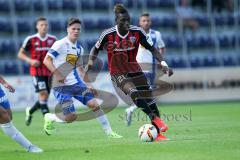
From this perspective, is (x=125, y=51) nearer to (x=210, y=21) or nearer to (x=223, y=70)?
(x=223, y=70)

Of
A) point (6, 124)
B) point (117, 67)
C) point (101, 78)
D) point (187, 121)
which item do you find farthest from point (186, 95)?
point (6, 124)

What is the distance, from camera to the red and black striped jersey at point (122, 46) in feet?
41.1

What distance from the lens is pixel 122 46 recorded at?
12562 mm

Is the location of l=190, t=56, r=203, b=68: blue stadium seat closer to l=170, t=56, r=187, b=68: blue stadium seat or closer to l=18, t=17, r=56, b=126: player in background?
l=170, t=56, r=187, b=68: blue stadium seat

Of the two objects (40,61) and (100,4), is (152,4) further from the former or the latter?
(40,61)

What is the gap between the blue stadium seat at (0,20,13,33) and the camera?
2656 centimetres

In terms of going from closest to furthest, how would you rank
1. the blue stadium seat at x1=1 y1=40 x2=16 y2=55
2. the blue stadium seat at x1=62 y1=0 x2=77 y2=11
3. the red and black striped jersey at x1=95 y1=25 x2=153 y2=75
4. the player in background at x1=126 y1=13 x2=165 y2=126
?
the red and black striped jersey at x1=95 y1=25 x2=153 y2=75 → the player in background at x1=126 y1=13 x2=165 y2=126 → the blue stadium seat at x1=1 y1=40 x2=16 y2=55 → the blue stadium seat at x1=62 y1=0 x2=77 y2=11

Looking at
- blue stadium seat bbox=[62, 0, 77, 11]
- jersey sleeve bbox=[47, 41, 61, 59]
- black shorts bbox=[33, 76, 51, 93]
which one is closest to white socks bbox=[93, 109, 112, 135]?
jersey sleeve bbox=[47, 41, 61, 59]

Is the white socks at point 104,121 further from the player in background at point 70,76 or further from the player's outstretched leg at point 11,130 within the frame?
the player's outstretched leg at point 11,130

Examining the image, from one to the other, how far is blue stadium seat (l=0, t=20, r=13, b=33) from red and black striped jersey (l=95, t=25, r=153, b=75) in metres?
14.4

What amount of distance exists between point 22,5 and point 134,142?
16232 millimetres

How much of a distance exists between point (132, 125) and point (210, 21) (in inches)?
590

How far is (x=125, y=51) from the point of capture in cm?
1259

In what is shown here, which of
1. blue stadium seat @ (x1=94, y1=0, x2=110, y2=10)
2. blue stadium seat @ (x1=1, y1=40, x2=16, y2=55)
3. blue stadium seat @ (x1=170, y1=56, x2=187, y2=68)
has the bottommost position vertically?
blue stadium seat @ (x1=170, y1=56, x2=187, y2=68)
